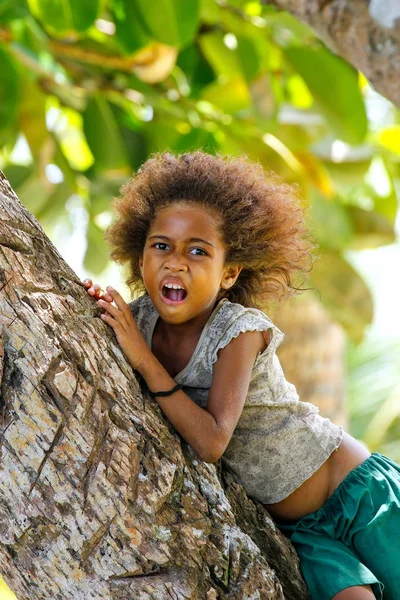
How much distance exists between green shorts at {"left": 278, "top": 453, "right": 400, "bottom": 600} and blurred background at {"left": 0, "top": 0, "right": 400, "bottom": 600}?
1.99 meters

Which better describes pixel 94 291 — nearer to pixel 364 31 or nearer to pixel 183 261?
pixel 183 261

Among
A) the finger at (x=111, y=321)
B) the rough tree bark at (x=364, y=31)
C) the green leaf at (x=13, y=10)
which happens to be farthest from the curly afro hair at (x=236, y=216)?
the green leaf at (x=13, y=10)

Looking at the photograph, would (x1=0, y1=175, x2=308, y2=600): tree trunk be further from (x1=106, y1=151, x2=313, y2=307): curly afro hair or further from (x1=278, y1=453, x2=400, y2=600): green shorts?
(x1=106, y1=151, x2=313, y2=307): curly afro hair

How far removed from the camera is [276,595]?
173 cm

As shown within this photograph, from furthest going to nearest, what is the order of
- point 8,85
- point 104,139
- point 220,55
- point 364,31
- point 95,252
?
point 95,252, point 104,139, point 220,55, point 8,85, point 364,31

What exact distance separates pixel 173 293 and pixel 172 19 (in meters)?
1.70

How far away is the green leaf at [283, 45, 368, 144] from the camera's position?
385 cm

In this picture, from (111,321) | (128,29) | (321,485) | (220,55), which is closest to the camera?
(111,321)

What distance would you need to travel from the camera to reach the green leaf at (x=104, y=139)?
4.18 m

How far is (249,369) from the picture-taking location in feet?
6.39

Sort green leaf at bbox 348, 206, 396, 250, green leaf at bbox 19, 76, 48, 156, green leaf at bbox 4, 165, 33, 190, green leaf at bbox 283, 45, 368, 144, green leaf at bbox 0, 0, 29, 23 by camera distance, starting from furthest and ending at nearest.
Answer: green leaf at bbox 348, 206, 396, 250, green leaf at bbox 4, 165, 33, 190, green leaf at bbox 19, 76, 48, 156, green leaf at bbox 283, 45, 368, 144, green leaf at bbox 0, 0, 29, 23

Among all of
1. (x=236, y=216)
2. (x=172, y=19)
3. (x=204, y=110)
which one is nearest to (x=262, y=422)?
Answer: (x=236, y=216)

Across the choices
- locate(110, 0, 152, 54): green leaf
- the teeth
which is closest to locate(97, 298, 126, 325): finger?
the teeth

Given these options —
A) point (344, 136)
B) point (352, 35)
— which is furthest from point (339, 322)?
point (352, 35)
